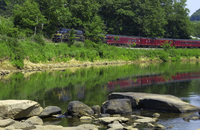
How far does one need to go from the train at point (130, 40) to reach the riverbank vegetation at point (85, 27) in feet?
6.41

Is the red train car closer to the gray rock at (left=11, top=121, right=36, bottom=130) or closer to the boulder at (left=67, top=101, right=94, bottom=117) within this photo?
the boulder at (left=67, top=101, right=94, bottom=117)

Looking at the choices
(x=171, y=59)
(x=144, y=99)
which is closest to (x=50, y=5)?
(x=171, y=59)

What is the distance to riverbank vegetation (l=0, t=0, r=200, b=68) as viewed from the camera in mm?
41594

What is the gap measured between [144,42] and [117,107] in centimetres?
5707

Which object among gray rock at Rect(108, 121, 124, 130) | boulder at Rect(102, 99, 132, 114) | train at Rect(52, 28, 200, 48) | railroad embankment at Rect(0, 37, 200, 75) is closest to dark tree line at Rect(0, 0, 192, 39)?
train at Rect(52, 28, 200, 48)

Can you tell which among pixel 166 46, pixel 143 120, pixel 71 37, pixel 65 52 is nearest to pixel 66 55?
pixel 65 52

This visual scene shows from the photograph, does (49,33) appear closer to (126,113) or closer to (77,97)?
(77,97)

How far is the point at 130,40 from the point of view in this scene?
66062 millimetres

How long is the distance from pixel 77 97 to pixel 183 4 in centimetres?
7577

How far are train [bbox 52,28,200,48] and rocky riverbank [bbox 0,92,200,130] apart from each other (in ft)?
122

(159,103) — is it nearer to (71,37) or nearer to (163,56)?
(71,37)

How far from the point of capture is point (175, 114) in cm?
1403

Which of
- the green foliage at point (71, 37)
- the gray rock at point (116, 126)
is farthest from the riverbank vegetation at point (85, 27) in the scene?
the gray rock at point (116, 126)

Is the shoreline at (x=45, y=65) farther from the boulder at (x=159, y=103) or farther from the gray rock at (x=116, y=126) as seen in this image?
the gray rock at (x=116, y=126)
